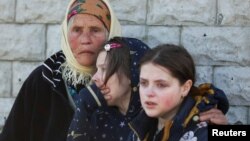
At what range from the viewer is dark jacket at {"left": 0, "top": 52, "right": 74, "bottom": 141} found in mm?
3475

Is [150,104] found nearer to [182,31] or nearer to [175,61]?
[175,61]

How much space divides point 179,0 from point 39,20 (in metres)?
1.00

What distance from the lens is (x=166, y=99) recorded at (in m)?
2.66

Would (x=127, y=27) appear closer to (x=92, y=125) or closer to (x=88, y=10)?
(x=88, y=10)

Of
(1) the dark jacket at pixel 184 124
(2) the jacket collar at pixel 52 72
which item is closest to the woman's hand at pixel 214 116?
(1) the dark jacket at pixel 184 124

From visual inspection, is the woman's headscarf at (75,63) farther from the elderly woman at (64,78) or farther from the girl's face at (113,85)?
the girl's face at (113,85)

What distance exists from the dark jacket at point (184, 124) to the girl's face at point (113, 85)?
10.2 inches

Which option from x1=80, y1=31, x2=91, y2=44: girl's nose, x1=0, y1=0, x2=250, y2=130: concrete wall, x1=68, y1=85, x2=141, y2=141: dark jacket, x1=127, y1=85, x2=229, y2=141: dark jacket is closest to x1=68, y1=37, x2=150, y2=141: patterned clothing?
x1=68, y1=85, x2=141, y2=141: dark jacket

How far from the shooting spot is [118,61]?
3.06 m

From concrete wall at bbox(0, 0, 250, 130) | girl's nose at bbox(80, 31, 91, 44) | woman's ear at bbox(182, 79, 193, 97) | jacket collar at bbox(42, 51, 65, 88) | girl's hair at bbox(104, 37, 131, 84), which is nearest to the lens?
woman's ear at bbox(182, 79, 193, 97)

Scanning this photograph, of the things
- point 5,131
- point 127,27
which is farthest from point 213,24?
point 5,131

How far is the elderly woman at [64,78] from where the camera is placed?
3.38 m

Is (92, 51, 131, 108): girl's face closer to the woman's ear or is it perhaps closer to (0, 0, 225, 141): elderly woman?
(0, 0, 225, 141): elderly woman

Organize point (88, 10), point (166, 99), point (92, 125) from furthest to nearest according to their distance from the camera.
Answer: point (88, 10) < point (92, 125) < point (166, 99)
